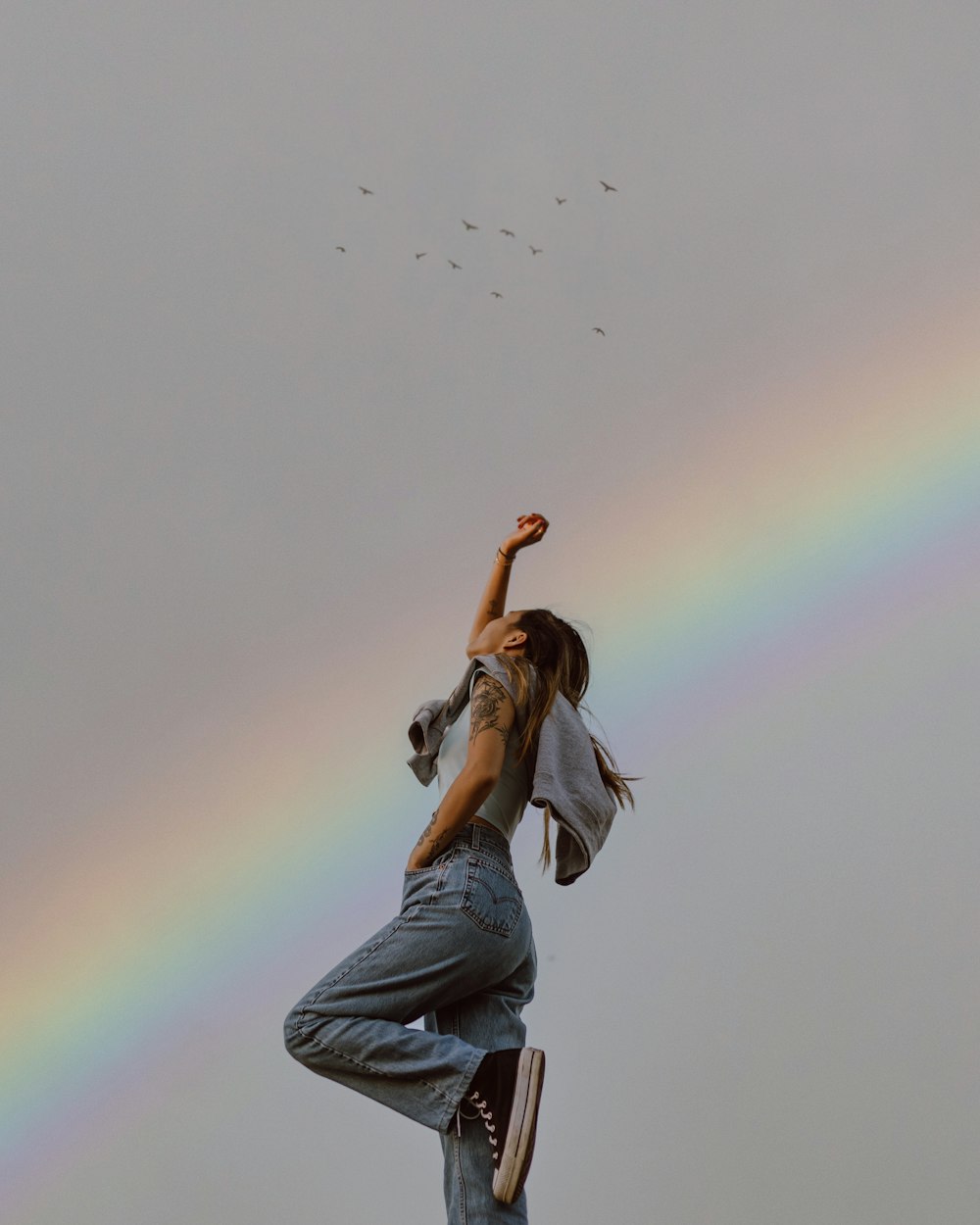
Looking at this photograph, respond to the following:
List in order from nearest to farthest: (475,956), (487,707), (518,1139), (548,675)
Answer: (518,1139) < (475,956) < (487,707) < (548,675)

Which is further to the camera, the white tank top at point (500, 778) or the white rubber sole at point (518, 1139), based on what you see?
the white tank top at point (500, 778)

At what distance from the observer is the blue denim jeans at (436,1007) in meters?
1.95

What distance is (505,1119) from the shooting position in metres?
1.91

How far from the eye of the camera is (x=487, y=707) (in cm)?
218

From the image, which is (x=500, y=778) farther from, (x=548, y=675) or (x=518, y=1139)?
(x=518, y=1139)

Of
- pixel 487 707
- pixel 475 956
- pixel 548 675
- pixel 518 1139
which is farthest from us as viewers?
pixel 548 675

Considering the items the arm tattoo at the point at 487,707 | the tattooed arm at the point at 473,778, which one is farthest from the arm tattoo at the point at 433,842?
the arm tattoo at the point at 487,707

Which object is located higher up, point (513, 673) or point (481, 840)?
point (513, 673)

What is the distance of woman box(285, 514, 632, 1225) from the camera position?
6.38 ft

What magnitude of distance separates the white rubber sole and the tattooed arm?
0.38 metres

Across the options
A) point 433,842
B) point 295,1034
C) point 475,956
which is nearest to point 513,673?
point 433,842

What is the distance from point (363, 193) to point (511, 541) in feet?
13.2

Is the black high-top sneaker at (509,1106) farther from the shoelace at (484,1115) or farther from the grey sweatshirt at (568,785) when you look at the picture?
the grey sweatshirt at (568,785)

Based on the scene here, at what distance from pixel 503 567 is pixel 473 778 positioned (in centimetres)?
78
